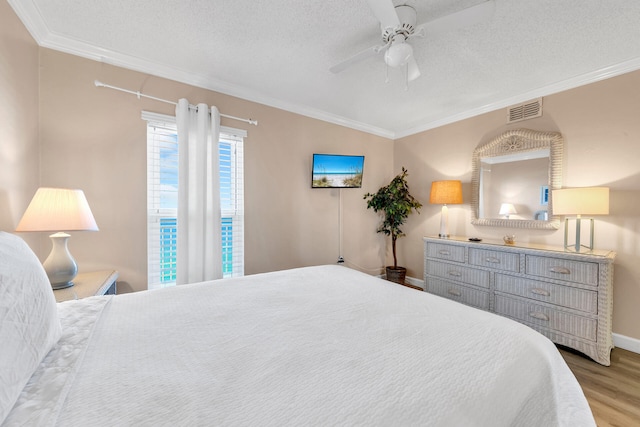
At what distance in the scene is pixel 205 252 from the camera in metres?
2.50

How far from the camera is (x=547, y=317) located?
2.28 m

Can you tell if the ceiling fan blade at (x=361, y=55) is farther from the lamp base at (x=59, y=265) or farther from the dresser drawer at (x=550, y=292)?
the dresser drawer at (x=550, y=292)

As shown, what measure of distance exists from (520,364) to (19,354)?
4.92 ft

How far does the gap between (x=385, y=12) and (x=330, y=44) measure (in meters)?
0.67

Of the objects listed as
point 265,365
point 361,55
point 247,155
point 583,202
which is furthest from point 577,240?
point 247,155

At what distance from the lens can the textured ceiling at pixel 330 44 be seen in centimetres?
168

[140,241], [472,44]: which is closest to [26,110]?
[140,241]

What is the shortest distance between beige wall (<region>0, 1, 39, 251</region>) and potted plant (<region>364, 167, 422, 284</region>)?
348 centimetres

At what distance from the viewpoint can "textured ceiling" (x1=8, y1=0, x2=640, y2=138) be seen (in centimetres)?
168

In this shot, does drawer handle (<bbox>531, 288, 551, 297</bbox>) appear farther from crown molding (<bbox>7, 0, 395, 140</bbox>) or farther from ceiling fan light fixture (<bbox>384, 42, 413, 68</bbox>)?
crown molding (<bbox>7, 0, 395, 140</bbox>)

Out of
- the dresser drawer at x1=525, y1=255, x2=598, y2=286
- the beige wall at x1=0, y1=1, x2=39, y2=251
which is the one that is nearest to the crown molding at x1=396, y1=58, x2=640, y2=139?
the dresser drawer at x1=525, y1=255, x2=598, y2=286

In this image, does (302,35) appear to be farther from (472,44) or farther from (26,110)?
(26,110)

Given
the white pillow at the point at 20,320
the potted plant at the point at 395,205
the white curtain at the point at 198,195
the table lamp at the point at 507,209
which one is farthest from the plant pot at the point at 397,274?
the white pillow at the point at 20,320

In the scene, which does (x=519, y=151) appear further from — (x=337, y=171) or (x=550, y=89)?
(x=337, y=171)
